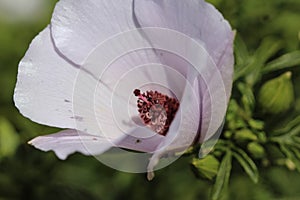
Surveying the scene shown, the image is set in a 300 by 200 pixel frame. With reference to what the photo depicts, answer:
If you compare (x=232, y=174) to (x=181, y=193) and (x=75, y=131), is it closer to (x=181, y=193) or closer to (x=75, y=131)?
(x=181, y=193)

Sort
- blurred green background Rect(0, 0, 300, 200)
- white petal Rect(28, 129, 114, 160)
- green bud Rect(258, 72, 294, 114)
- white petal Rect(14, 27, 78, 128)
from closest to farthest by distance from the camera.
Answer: white petal Rect(28, 129, 114, 160)
white petal Rect(14, 27, 78, 128)
green bud Rect(258, 72, 294, 114)
blurred green background Rect(0, 0, 300, 200)

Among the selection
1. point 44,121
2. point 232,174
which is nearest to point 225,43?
point 44,121

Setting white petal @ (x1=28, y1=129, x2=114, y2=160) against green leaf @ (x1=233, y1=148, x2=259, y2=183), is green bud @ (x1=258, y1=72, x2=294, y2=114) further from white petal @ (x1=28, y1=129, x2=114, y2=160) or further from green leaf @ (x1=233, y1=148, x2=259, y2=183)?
white petal @ (x1=28, y1=129, x2=114, y2=160)

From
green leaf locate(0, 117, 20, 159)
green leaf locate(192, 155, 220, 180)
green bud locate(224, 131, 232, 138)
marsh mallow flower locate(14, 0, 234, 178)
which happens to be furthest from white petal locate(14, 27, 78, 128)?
green leaf locate(0, 117, 20, 159)

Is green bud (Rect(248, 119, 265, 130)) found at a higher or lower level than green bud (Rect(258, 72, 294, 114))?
lower

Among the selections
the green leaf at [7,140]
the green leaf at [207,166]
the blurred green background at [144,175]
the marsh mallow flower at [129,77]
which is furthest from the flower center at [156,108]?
the green leaf at [7,140]
